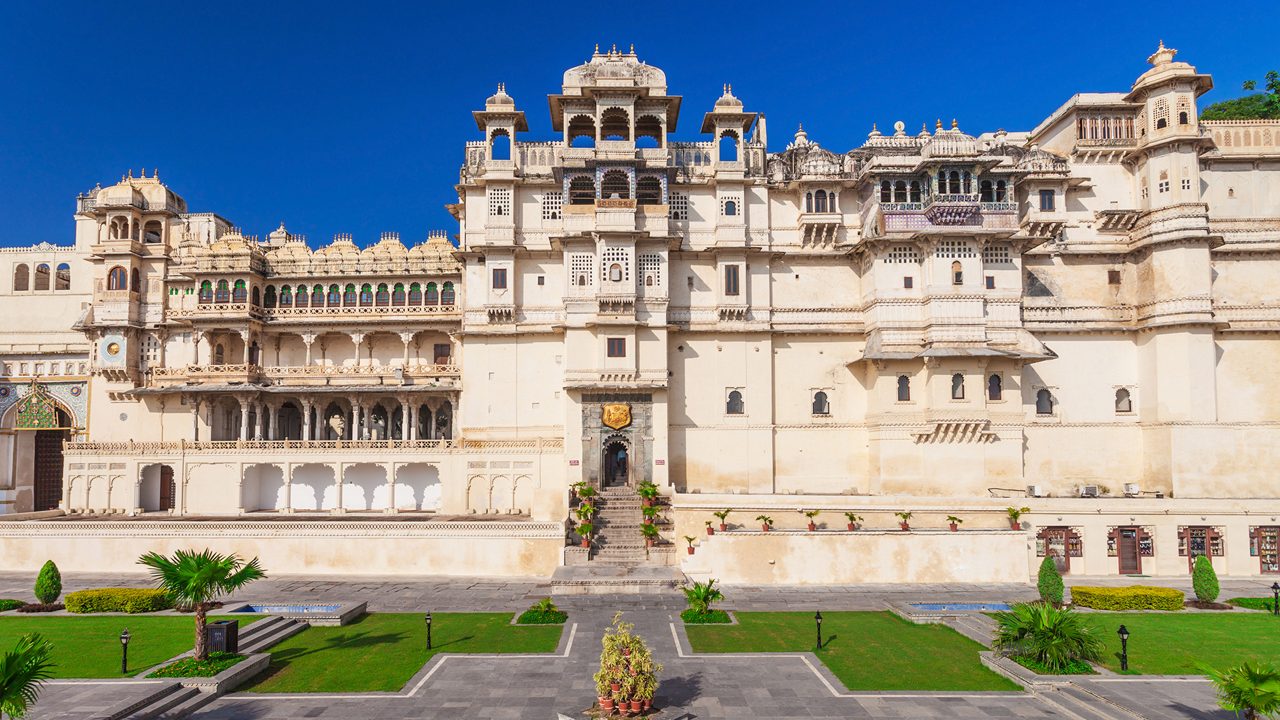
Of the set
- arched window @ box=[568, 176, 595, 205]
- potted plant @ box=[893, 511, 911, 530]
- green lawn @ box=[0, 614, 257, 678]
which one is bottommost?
green lawn @ box=[0, 614, 257, 678]

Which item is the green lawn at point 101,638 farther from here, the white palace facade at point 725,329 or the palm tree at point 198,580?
the white palace facade at point 725,329

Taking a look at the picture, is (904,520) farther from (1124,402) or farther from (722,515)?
(1124,402)

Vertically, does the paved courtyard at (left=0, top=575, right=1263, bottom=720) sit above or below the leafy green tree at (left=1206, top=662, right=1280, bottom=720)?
below

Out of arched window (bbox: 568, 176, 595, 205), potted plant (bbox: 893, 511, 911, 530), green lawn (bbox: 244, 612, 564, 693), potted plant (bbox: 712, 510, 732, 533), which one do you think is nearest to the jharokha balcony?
arched window (bbox: 568, 176, 595, 205)

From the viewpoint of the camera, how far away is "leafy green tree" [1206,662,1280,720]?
1108 cm

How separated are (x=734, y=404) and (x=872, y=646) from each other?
773 inches

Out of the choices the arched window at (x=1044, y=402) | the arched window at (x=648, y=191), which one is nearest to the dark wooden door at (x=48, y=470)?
the arched window at (x=648, y=191)

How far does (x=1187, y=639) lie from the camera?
19984 mm

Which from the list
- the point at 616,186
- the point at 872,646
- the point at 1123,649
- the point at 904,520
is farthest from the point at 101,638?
the point at 616,186

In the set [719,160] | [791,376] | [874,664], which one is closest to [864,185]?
[719,160]

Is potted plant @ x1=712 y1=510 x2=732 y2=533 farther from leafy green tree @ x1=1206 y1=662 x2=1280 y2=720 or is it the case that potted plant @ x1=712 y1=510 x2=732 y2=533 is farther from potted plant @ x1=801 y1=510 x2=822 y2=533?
leafy green tree @ x1=1206 y1=662 x2=1280 y2=720

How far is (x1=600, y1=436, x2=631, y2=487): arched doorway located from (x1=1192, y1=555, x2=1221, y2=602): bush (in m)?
21.5

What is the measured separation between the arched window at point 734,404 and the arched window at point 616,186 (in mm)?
10975

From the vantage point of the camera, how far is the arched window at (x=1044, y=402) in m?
38.6
